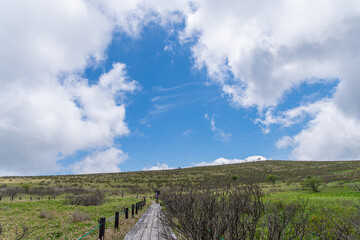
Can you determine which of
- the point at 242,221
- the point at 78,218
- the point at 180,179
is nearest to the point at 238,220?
the point at 242,221

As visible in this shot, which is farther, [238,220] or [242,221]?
[238,220]

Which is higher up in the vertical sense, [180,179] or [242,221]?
[180,179]

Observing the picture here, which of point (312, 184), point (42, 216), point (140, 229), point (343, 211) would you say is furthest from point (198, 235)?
point (312, 184)

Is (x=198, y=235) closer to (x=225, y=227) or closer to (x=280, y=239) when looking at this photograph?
(x=225, y=227)

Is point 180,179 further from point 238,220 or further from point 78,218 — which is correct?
point 238,220

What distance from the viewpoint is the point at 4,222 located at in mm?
12547

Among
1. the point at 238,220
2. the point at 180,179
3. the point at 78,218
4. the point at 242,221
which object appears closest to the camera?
the point at 242,221

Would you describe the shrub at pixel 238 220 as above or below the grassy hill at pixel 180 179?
below

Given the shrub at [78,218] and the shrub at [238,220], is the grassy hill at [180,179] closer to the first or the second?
the shrub at [78,218]

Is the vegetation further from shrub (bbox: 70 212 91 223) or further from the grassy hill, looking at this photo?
the grassy hill

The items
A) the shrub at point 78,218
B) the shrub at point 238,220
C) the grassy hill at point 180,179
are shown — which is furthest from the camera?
the grassy hill at point 180,179

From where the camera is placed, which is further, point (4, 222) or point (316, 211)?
point (4, 222)

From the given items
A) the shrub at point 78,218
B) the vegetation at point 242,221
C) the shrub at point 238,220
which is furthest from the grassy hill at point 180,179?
the shrub at point 238,220

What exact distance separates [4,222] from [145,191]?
36.4 meters
